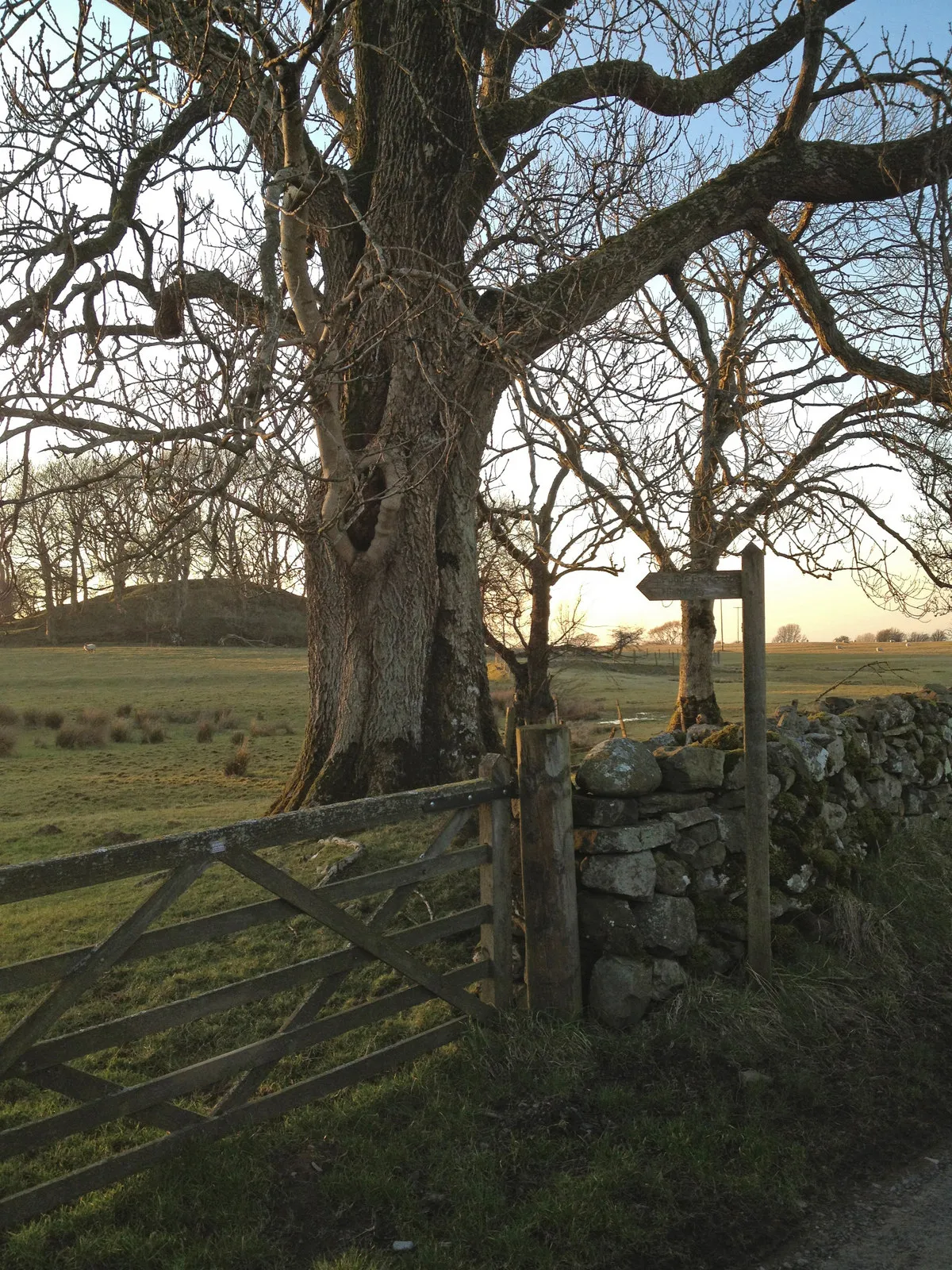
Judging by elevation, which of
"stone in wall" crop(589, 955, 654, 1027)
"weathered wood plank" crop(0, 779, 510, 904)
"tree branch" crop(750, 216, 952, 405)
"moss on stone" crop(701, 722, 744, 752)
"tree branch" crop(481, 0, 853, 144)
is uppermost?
"tree branch" crop(481, 0, 853, 144)

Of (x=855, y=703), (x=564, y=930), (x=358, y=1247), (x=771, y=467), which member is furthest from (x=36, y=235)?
(x=771, y=467)

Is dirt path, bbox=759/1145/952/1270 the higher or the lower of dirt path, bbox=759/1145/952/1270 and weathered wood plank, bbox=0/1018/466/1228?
the lower

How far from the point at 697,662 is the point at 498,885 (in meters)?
11.6

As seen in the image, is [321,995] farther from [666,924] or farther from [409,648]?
[409,648]

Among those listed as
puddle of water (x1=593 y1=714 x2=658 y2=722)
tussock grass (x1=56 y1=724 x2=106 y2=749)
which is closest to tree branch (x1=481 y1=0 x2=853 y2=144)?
puddle of water (x1=593 y1=714 x2=658 y2=722)

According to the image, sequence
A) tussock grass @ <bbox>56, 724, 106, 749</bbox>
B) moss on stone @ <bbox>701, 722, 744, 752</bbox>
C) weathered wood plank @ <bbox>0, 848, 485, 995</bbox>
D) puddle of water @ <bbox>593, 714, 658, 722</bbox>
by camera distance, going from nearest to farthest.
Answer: weathered wood plank @ <bbox>0, 848, 485, 995</bbox>, moss on stone @ <bbox>701, 722, 744, 752</bbox>, tussock grass @ <bbox>56, 724, 106, 749</bbox>, puddle of water @ <bbox>593, 714, 658, 722</bbox>

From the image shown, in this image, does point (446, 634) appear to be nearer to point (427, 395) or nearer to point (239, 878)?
point (427, 395)

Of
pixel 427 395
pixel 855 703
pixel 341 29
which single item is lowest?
pixel 855 703

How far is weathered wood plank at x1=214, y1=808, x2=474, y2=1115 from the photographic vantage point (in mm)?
4062

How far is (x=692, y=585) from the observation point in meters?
5.47

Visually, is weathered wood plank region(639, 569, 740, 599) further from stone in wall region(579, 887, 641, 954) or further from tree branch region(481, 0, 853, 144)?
tree branch region(481, 0, 853, 144)

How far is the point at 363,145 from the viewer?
29.5 feet

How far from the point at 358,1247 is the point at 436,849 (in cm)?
175

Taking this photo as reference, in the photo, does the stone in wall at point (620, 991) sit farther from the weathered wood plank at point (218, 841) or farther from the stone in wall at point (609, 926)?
the weathered wood plank at point (218, 841)
